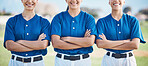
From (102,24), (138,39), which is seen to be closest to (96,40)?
(102,24)

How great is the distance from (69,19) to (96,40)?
0.47 m

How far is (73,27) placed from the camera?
212 centimetres

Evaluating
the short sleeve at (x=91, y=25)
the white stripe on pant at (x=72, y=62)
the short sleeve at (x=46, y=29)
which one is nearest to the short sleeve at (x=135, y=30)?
the short sleeve at (x=91, y=25)

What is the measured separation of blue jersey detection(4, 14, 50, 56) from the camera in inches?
83.0

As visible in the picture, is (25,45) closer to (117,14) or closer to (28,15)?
(28,15)

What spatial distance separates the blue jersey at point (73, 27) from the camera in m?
2.09

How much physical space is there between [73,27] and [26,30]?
25.0 inches

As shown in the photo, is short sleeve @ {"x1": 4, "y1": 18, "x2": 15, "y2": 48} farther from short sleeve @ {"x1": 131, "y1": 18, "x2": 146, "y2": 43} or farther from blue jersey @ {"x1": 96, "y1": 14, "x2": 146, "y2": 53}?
short sleeve @ {"x1": 131, "y1": 18, "x2": 146, "y2": 43}

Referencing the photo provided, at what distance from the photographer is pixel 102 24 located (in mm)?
2213

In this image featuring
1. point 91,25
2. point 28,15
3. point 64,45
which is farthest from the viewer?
point 28,15

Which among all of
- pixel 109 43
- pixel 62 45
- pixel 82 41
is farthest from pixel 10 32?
pixel 109 43

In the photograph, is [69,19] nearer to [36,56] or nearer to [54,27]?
[54,27]

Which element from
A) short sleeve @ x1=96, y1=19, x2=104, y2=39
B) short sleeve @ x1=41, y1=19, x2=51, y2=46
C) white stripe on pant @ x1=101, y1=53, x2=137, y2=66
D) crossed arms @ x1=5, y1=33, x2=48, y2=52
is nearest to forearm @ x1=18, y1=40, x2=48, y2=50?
crossed arms @ x1=5, y1=33, x2=48, y2=52

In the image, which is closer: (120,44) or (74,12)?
(120,44)
